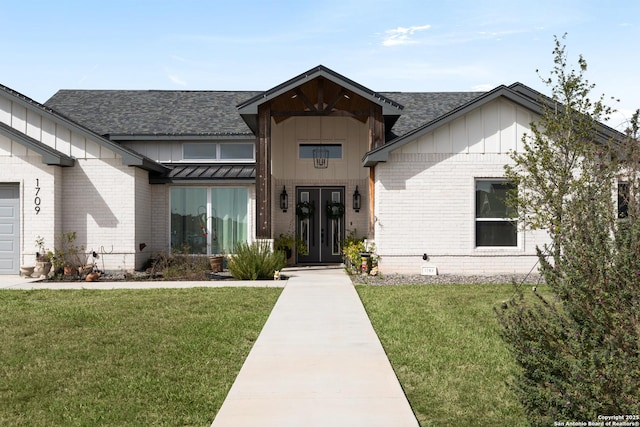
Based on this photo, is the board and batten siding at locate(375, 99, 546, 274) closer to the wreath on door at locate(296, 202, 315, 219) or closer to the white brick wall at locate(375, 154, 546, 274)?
the white brick wall at locate(375, 154, 546, 274)

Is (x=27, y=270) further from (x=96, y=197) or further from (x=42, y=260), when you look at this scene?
(x=96, y=197)

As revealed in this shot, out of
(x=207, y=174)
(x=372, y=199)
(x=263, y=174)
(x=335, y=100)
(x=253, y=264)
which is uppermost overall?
(x=335, y=100)

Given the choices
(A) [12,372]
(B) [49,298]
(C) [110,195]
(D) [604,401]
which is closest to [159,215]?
(C) [110,195]

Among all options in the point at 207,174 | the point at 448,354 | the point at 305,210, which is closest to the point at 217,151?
the point at 207,174

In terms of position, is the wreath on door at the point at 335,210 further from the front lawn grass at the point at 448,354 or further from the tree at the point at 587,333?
the tree at the point at 587,333

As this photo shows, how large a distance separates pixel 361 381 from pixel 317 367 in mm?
715

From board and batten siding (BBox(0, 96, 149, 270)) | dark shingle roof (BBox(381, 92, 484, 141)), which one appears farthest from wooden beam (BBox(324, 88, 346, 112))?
board and batten siding (BBox(0, 96, 149, 270))

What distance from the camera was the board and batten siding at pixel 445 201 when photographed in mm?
15805

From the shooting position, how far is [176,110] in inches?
886

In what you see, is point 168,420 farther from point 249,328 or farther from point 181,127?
point 181,127

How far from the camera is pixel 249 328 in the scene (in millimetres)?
8680

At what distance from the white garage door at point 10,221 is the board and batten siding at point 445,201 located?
10269 millimetres

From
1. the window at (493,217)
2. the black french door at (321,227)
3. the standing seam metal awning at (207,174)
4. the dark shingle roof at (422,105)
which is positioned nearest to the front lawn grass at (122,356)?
the window at (493,217)

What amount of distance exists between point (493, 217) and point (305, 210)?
22.4ft
